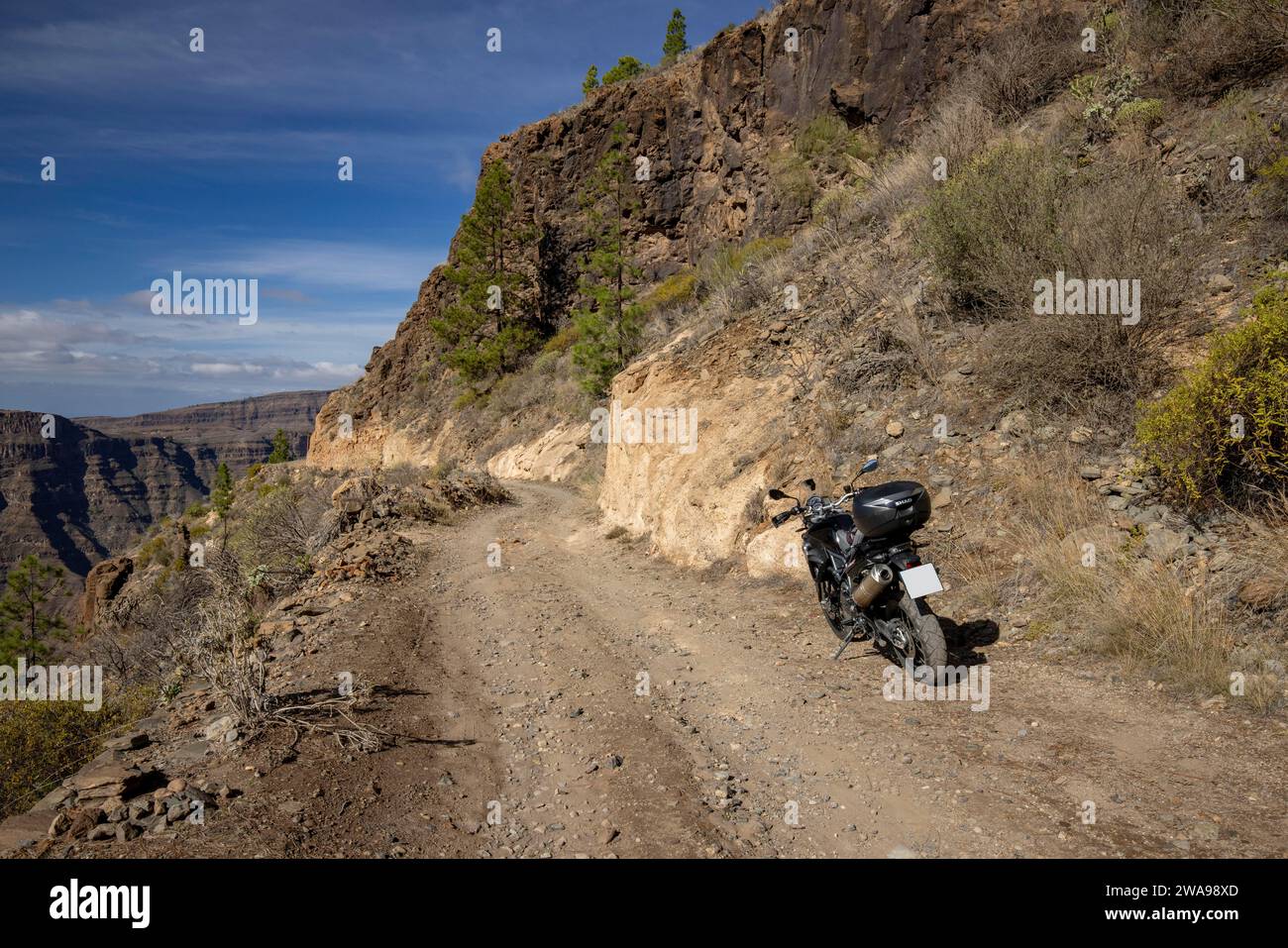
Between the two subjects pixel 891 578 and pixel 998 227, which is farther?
pixel 998 227

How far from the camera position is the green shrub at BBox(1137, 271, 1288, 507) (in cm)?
503

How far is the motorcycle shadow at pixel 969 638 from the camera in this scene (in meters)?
5.45

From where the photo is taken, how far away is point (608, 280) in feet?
127

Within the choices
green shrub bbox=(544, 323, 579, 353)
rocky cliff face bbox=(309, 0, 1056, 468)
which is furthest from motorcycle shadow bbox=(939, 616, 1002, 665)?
green shrub bbox=(544, 323, 579, 353)

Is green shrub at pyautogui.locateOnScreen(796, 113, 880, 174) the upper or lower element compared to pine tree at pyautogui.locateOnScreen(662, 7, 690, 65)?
lower

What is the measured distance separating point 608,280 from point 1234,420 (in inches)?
1409

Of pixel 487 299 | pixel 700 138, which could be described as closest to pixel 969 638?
pixel 700 138

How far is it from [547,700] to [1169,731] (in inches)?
166

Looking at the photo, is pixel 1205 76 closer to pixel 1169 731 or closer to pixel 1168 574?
pixel 1168 574

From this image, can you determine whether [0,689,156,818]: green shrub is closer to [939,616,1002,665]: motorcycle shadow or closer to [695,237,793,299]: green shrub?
[939,616,1002,665]: motorcycle shadow

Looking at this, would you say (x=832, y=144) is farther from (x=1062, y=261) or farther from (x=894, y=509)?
(x=894, y=509)

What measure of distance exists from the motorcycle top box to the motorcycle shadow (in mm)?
950

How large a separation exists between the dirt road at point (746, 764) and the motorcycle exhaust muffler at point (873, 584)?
26.8 inches

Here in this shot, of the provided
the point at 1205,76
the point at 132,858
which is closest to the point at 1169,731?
the point at 132,858
